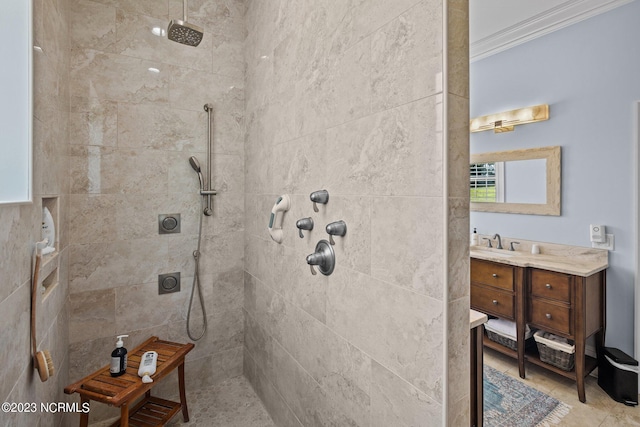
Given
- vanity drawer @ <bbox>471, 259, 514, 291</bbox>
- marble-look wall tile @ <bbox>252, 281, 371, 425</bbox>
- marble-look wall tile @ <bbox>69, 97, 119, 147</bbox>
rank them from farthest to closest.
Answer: vanity drawer @ <bbox>471, 259, 514, 291</bbox>
marble-look wall tile @ <bbox>69, 97, 119, 147</bbox>
marble-look wall tile @ <bbox>252, 281, 371, 425</bbox>

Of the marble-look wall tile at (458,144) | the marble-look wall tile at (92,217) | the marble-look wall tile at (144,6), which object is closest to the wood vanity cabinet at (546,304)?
the marble-look wall tile at (458,144)

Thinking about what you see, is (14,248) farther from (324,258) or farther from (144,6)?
(144,6)

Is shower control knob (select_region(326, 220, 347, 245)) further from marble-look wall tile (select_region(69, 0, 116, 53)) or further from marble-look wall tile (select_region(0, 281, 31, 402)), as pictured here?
marble-look wall tile (select_region(69, 0, 116, 53))

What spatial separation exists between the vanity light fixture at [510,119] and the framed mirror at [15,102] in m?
3.33

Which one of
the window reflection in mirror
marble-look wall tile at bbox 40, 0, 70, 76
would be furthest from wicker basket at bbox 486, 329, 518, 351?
marble-look wall tile at bbox 40, 0, 70, 76

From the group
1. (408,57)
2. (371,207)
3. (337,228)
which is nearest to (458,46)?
(408,57)

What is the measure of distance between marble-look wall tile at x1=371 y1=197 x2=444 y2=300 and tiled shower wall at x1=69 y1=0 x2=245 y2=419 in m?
1.48

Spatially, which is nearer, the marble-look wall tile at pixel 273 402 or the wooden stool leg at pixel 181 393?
the marble-look wall tile at pixel 273 402

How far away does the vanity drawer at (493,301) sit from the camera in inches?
97.7

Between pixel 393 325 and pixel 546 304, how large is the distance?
2041mm

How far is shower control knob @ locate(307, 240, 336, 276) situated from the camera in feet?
3.98

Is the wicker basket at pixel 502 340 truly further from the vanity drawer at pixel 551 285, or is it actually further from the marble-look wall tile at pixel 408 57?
the marble-look wall tile at pixel 408 57

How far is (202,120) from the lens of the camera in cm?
206

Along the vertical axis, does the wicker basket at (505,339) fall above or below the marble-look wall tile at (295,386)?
below
